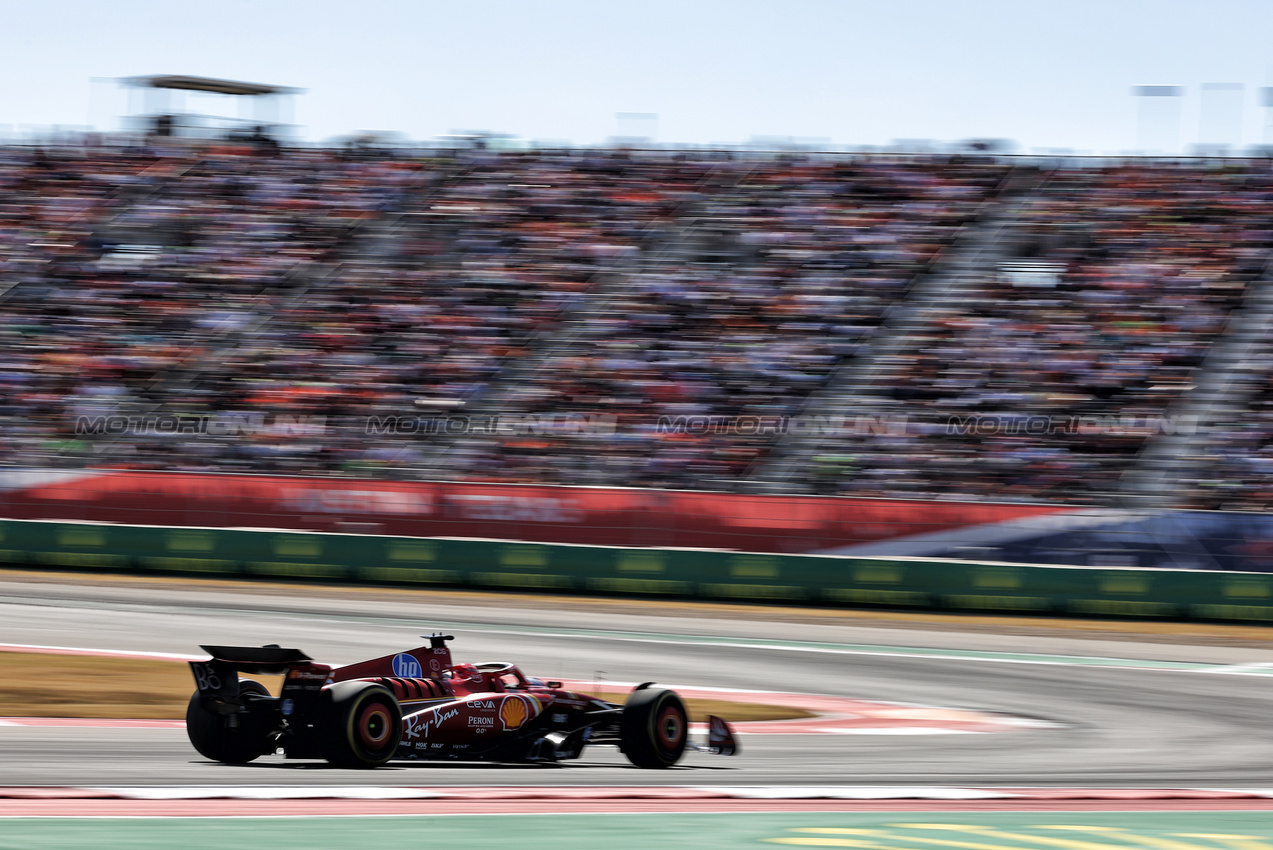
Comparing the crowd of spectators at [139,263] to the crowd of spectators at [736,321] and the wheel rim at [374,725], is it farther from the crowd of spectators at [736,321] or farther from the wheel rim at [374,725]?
the wheel rim at [374,725]

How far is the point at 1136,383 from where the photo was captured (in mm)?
22969

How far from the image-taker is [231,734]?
27.0ft

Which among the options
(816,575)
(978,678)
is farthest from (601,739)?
(816,575)

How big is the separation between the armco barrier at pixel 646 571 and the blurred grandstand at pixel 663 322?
1412 mm

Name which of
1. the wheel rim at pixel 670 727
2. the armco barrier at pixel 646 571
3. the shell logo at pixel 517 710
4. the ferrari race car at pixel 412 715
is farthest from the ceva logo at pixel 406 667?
the armco barrier at pixel 646 571

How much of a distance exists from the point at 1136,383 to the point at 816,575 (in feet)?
19.6

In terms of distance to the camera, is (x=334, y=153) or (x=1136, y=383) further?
(x=334, y=153)

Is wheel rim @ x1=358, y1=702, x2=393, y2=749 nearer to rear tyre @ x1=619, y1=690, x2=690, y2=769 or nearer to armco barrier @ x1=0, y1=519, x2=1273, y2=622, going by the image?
rear tyre @ x1=619, y1=690, x2=690, y2=769

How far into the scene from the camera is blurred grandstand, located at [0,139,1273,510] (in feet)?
74.8

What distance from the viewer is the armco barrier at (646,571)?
19844 mm

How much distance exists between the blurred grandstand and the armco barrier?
1.41m

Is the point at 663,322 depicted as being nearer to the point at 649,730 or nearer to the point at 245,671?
the point at 649,730

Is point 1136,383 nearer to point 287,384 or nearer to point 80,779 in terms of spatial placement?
point 287,384

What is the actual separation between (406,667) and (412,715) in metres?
0.29
